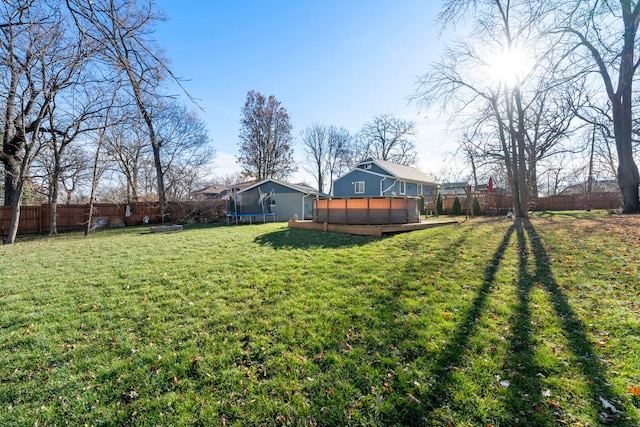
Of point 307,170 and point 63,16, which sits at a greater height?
point 307,170

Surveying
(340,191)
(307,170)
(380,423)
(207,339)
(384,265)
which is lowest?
(380,423)

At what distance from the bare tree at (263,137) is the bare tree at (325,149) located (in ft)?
34.1

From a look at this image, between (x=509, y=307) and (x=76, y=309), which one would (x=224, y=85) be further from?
(x=509, y=307)

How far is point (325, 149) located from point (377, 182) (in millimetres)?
17331

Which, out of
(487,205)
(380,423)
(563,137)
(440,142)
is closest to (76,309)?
(380,423)

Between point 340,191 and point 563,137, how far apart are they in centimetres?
1572

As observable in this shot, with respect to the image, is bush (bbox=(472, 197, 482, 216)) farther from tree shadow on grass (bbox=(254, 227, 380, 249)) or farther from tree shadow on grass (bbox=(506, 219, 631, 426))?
tree shadow on grass (bbox=(506, 219, 631, 426))

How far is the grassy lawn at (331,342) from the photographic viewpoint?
2041 millimetres

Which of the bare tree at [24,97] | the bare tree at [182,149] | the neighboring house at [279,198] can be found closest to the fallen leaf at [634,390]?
the bare tree at [24,97]

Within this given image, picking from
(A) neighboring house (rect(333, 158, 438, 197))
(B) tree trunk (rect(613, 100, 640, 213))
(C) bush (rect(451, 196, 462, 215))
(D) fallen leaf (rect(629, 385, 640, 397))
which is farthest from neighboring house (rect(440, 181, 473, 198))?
(D) fallen leaf (rect(629, 385, 640, 397))

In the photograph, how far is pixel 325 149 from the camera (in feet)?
119

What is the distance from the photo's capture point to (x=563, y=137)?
1711 centimetres

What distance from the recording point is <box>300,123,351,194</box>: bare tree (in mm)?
35750

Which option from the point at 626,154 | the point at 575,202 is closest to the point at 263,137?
the point at 626,154
